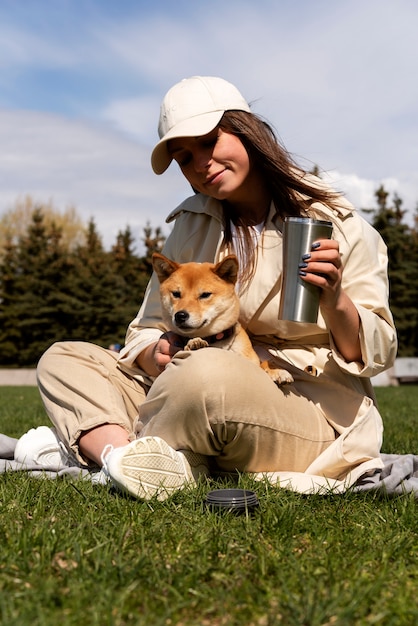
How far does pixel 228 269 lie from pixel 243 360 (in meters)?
0.52

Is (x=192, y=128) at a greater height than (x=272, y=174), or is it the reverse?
(x=192, y=128)

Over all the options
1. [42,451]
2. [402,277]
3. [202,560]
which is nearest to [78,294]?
[402,277]

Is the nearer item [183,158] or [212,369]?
[212,369]

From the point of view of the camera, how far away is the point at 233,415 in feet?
9.94

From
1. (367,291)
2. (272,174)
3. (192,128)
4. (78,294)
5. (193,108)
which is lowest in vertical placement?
(78,294)

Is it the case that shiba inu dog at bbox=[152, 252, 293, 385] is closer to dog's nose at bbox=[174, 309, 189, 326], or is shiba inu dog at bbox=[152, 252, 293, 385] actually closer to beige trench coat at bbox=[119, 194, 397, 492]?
dog's nose at bbox=[174, 309, 189, 326]

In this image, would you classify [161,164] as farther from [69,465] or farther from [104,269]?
[104,269]

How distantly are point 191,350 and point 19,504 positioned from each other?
3.34ft

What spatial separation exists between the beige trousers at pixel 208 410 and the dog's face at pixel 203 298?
23 cm

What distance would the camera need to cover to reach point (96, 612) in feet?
5.57

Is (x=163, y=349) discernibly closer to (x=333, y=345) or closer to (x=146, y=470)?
(x=146, y=470)

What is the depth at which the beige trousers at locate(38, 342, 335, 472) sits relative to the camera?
9.89 ft

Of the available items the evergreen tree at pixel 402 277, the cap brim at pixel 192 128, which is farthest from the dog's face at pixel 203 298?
the evergreen tree at pixel 402 277

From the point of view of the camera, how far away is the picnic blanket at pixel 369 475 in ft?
10.1
